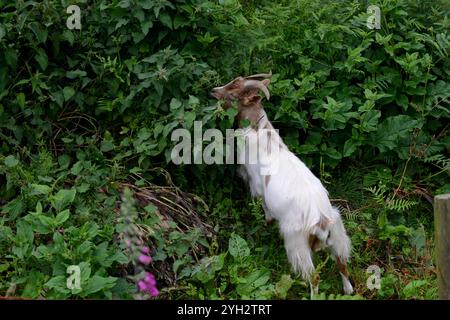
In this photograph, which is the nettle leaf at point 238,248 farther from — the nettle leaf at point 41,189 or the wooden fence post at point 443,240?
the wooden fence post at point 443,240

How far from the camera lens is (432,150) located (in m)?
5.99

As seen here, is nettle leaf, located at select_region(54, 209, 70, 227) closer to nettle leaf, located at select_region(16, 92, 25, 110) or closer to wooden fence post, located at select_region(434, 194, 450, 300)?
nettle leaf, located at select_region(16, 92, 25, 110)

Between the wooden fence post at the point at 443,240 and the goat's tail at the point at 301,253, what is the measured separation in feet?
2.87

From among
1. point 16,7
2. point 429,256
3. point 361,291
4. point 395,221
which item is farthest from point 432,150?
point 16,7

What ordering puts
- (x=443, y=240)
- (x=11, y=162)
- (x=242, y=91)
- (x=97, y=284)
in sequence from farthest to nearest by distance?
(x=242, y=91) → (x=11, y=162) → (x=97, y=284) → (x=443, y=240)

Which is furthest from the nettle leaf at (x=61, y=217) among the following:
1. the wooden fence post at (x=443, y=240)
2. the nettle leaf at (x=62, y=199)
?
the wooden fence post at (x=443, y=240)

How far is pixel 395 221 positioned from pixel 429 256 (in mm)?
505

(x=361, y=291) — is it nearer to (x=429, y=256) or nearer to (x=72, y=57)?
(x=429, y=256)

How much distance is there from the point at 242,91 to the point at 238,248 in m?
1.09

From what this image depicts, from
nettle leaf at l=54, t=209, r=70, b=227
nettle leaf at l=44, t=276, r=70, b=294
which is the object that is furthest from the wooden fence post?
nettle leaf at l=54, t=209, r=70, b=227

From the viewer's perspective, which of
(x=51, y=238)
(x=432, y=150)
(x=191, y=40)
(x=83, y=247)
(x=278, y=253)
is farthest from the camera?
(x=432, y=150)

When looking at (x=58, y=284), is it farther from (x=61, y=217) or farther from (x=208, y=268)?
(x=208, y=268)

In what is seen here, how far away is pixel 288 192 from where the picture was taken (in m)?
4.72

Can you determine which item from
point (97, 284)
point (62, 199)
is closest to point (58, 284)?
point (97, 284)
